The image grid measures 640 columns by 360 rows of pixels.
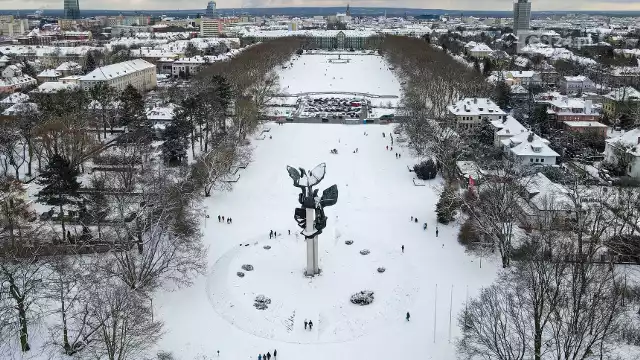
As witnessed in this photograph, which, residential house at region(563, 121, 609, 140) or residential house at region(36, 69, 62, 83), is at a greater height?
→ residential house at region(36, 69, 62, 83)

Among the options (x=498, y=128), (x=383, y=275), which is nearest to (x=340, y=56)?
(x=498, y=128)

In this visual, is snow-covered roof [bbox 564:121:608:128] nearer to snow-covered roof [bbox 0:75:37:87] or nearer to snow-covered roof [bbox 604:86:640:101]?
snow-covered roof [bbox 604:86:640:101]

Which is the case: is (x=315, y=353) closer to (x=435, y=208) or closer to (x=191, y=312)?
(x=191, y=312)

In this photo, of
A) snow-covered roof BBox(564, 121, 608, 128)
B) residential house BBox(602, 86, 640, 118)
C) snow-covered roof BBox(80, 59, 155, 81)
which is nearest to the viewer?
snow-covered roof BBox(564, 121, 608, 128)

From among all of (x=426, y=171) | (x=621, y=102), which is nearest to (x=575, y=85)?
(x=621, y=102)

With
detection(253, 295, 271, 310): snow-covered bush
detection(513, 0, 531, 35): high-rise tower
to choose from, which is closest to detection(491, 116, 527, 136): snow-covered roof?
detection(253, 295, 271, 310): snow-covered bush

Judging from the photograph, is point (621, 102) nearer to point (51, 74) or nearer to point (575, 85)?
point (575, 85)

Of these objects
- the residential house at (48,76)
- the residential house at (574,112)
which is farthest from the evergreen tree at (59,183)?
the residential house at (48,76)
